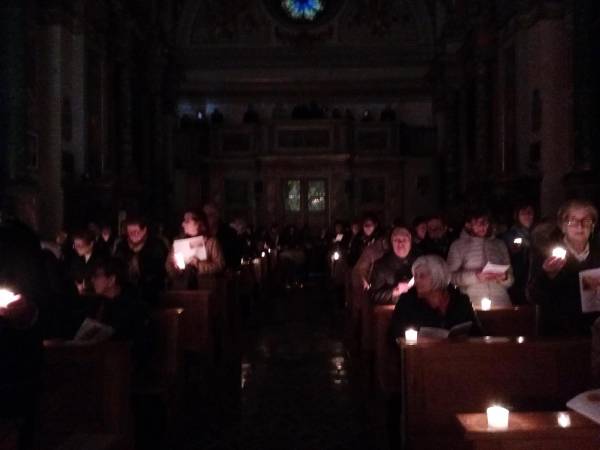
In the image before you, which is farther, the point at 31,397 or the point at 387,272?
the point at 387,272

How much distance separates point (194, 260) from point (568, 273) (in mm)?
5428

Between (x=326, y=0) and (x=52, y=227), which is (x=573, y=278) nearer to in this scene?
(x=52, y=227)

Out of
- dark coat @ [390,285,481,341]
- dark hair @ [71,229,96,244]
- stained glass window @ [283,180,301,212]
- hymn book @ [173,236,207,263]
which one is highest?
stained glass window @ [283,180,301,212]

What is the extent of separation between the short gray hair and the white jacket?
2282mm

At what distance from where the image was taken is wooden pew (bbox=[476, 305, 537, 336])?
7.47 meters

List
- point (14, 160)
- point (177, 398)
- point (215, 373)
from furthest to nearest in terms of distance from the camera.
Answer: point (14, 160) < point (215, 373) < point (177, 398)

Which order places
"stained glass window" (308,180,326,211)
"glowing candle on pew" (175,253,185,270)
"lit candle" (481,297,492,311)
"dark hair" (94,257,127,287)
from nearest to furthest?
"dark hair" (94,257,127,287) → "lit candle" (481,297,492,311) → "glowing candle on pew" (175,253,185,270) → "stained glass window" (308,180,326,211)

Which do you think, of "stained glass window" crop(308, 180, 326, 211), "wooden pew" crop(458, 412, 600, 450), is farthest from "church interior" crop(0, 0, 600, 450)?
"stained glass window" crop(308, 180, 326, 211)

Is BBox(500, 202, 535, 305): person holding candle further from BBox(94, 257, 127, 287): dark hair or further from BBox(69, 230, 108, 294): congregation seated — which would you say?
BBox(94, 257, 127, 287): dark hair

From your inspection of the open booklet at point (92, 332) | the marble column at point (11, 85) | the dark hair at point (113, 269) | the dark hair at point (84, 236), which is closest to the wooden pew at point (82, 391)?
the open booklet at point (92, 332)

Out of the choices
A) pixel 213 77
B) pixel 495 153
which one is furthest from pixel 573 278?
pixel 213 77

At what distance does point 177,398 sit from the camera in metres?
8.12

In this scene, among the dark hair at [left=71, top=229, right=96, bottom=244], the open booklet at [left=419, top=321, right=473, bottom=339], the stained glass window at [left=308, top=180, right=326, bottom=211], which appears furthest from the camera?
the stained glass window at [left=308, top=180, right=326, bottom=211]

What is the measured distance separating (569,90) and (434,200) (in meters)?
13.3
